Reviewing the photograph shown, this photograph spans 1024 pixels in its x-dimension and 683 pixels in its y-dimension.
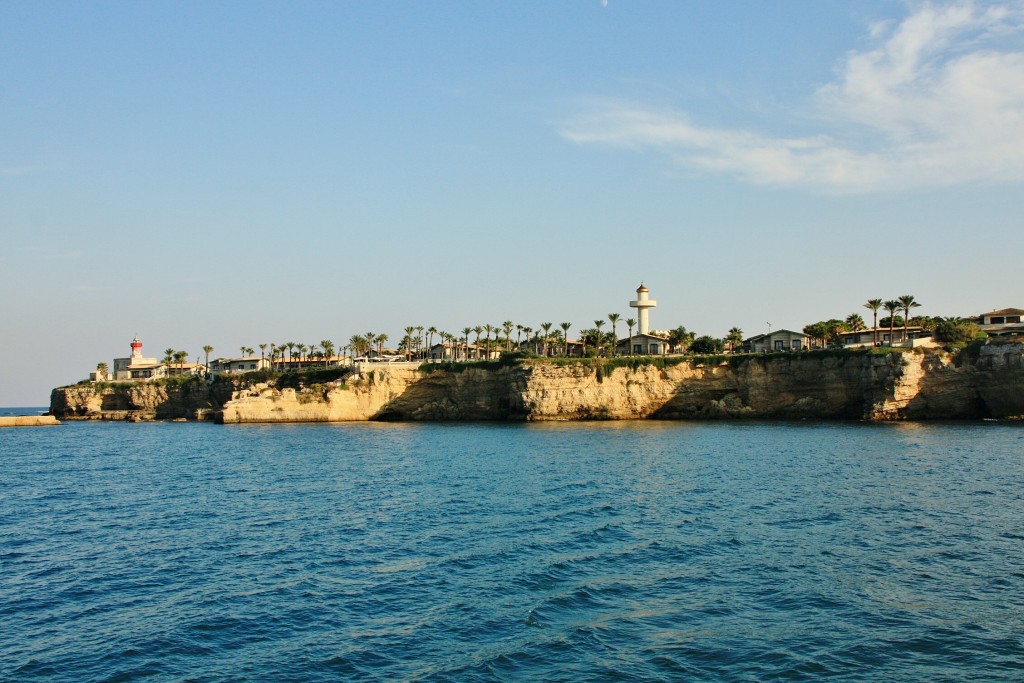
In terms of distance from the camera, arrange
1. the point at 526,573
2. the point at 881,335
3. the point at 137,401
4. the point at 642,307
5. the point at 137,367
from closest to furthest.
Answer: the point at 526,573 < the point at 881,335 < the point at 642,307 < the point at 137,401 < the point at 137,367

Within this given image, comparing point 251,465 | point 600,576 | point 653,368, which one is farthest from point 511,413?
point 600,576

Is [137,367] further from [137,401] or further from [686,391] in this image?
[686,391]

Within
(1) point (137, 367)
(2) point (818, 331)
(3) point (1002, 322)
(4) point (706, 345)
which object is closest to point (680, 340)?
(4) point (706, 345)

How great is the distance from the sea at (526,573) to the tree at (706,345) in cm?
6479

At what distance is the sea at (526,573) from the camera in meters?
16.7

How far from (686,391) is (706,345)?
81.3 feet

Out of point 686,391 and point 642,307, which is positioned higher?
point 642,307

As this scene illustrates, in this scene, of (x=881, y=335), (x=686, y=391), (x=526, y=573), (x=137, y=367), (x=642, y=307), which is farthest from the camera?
(x=137, y=367)

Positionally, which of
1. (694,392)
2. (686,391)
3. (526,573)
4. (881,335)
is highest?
(881,335)

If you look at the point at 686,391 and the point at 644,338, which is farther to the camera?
the point at 644,338

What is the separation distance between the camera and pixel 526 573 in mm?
23062

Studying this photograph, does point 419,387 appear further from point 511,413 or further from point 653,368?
point 653,368

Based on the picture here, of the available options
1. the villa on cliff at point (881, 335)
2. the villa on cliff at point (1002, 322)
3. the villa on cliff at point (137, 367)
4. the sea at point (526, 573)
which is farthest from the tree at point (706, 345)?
the villa on cliff at point (137, 367)

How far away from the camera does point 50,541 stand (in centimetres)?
2898
